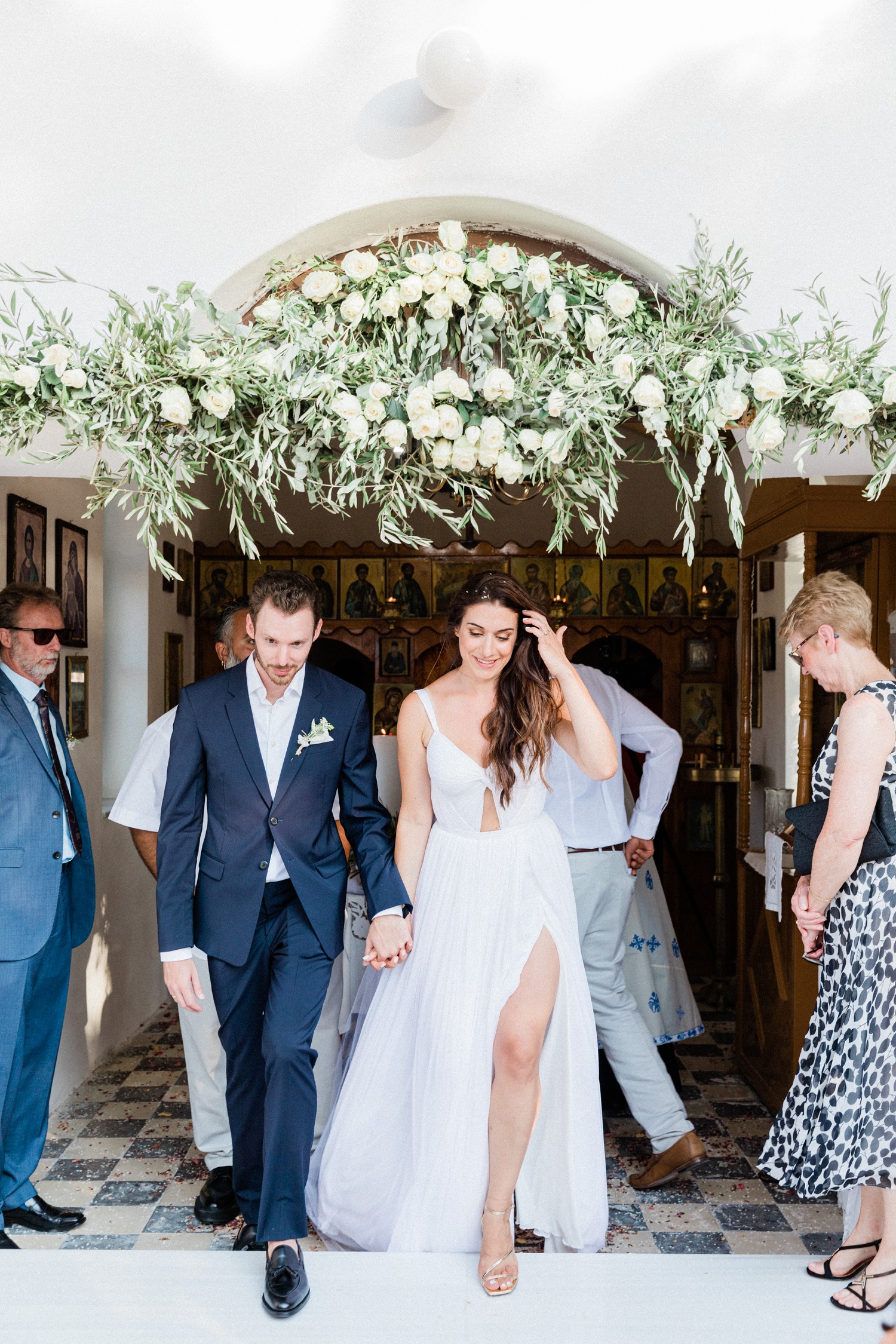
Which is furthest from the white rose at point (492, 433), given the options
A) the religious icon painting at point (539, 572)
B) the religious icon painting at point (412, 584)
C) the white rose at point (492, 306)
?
the religious icon painting at point (412, 584)

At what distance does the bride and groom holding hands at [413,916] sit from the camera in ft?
10.1

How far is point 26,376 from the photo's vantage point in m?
2.84

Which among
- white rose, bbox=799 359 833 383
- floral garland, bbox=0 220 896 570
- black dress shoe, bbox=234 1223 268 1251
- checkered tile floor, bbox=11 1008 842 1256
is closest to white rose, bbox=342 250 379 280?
floral garland, bbox=0 220 896 570

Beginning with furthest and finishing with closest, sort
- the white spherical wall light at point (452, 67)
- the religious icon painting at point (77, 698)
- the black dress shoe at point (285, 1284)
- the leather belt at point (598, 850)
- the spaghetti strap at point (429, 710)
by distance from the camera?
the religious icon painting at point (77, 698) < the leather belt at point (598, 850) < the spaghetti strap at point (429, 710) < the white spherical wall light at point (452, 67) < the black dress shoe at point (285, 1284)

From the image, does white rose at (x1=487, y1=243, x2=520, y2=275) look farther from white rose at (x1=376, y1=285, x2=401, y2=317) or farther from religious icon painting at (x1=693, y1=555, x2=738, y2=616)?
religious icon painting at (x1=693, y1=555, x2=738, y2=616)

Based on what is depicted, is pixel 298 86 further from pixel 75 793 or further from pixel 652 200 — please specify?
pixel 75 793

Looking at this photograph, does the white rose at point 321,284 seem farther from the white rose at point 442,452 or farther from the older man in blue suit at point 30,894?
the older man in blue suit at point 30,894

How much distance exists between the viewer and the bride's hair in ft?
10.5

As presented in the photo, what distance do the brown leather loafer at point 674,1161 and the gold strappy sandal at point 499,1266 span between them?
97cm

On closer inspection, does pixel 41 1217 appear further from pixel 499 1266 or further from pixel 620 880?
pixel 620 880

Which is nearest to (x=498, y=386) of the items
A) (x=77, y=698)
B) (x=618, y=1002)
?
(x=618, y=1002)

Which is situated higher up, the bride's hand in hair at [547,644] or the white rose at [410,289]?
the white rose at [410,289]

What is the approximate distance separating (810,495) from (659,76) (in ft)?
5.22

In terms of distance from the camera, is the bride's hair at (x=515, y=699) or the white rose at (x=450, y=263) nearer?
the white rose at (x=450, y=263)
